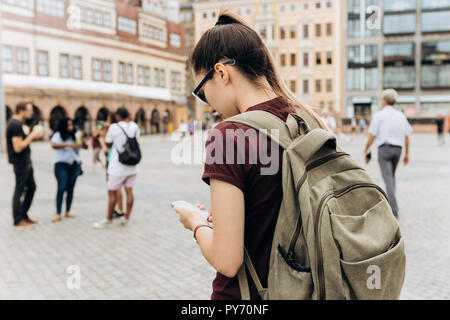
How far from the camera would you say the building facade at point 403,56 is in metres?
57.2

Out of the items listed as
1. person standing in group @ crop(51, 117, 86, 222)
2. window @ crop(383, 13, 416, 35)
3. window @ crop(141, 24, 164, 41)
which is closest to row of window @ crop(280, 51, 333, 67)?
window @ crop(383, 13, 416, 35)

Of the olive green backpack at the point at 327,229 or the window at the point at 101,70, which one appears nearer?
the olive green backpack at the point at 327,229

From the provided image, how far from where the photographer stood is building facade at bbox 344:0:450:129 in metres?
57.2

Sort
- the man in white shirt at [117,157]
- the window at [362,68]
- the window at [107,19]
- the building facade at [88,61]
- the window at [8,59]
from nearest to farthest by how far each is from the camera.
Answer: the man in white shirt at [117,157] → the window at [8,59] → the building facade at [88,61] → the window at [107,19] → the window at [362,68]

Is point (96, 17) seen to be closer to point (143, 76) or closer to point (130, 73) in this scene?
point (130, 73)

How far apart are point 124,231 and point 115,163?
1049 mm

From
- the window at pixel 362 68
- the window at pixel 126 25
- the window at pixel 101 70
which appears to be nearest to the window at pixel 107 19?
the window at pixel 126 25

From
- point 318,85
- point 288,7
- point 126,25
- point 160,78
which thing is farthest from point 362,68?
point 126,25

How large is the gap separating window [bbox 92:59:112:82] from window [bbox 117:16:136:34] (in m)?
4.63

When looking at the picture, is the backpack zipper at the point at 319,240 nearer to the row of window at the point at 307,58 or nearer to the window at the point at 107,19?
the window at the point at 107,19

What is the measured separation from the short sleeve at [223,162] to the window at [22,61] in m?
39.9

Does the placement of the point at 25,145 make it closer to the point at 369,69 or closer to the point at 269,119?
the point at 269,119

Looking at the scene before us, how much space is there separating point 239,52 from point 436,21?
63.4 metres

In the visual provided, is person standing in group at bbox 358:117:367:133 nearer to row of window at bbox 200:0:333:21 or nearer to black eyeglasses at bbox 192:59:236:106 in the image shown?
row of window at bbox 200:0:333:21
